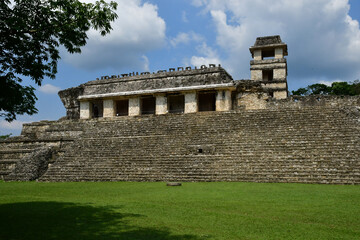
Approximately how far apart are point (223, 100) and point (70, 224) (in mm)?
14591

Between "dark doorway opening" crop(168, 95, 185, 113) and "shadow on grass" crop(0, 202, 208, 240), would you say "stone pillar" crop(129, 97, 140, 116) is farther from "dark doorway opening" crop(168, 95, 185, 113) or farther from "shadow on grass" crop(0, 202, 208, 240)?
"shadow on grass" crop(0, 202, 208, 240)

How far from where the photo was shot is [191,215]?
5312mm

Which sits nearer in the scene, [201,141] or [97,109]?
[201,141]

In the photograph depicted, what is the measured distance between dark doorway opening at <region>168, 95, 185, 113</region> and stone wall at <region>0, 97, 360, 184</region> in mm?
5383

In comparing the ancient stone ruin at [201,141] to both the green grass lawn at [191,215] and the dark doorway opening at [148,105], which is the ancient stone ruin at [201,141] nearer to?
the dark doorway opening at [148,105]

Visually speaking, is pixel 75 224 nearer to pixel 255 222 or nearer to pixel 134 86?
pixel 255 222

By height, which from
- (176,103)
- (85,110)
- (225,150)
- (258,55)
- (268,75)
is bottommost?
(225,150)

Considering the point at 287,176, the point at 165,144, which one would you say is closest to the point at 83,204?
the point at 287,176

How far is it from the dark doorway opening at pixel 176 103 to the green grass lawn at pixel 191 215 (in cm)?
1389

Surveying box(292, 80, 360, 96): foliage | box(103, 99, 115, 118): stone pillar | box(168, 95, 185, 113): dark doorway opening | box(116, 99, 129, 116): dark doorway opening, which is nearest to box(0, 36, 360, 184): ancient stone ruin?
box(103, 99, 115, 118): stone pillar

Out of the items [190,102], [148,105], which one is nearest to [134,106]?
[148,105]

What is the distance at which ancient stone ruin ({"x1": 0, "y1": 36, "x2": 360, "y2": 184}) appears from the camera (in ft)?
34.2

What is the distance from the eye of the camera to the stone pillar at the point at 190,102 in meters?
19.1

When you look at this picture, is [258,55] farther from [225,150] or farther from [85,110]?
[225,150]
